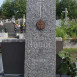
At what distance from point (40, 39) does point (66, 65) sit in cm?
106

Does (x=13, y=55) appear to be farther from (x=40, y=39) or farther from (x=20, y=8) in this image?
(x=20, y=8)

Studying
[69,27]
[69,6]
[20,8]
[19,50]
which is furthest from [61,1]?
[19,50]

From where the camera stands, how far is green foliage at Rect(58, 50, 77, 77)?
4.70 m

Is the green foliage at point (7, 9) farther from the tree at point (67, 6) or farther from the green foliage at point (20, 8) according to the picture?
the tree at point (67, 6)

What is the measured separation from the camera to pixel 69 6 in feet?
144

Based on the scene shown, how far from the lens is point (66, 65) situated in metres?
4.74

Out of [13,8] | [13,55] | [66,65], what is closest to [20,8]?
[13,8]

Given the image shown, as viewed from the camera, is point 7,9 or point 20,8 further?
point 7,9

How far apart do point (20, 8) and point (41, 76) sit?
35.3m

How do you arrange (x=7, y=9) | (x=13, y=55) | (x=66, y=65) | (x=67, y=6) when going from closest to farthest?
(x=66, y=65), (x=13, y=55), (x=67, y=6), (x=7, y=9)

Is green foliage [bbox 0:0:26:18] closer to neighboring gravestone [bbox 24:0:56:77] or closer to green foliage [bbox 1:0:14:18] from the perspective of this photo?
green foliage [bbox 1:0:14:18]

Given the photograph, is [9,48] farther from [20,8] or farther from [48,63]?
[20,8]

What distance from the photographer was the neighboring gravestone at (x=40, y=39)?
165 inches

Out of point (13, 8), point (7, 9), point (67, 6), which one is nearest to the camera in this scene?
point (13, 8)
